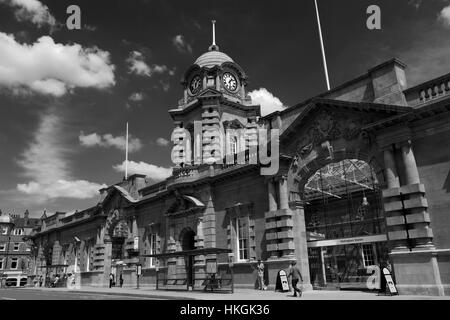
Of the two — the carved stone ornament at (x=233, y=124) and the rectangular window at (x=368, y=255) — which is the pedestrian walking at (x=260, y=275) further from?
the carved stone ornament at (x=233, y=124)

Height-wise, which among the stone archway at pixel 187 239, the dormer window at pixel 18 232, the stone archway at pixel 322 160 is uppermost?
the dormer window at pixel 18 232

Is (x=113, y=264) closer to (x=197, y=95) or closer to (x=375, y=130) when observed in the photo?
(x=197, y=95)

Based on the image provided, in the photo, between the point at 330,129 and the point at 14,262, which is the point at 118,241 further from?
the point at 14,262

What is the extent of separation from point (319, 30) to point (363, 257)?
60.8 ft

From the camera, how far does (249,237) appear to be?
24.5 m

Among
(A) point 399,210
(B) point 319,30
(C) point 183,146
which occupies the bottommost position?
(A) point 399,210

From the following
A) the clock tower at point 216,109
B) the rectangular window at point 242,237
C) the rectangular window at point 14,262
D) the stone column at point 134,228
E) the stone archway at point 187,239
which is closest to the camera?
the rectangular window at point 242,237

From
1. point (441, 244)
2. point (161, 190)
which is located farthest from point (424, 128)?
point (161, 190)

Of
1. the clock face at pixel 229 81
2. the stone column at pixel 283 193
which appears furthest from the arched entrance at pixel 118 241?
the stone column at pixel 283 193

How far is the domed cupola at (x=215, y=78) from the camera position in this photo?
38.6m

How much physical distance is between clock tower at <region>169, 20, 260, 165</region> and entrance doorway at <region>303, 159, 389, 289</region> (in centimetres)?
875

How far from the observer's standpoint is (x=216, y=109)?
122ft

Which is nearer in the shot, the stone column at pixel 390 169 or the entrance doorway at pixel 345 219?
the stone column at pixel 390 169

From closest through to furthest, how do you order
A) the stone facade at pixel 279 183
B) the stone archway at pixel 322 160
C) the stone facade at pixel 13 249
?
the stone facade at pixel 279 183 → the stone archway at pixel 322 160 → the stone facade at pixel 13 249
